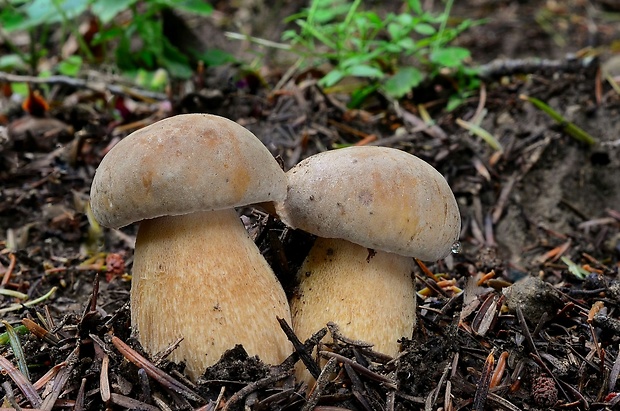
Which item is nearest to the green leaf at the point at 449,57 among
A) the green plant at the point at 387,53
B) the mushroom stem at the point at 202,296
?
the green plant at the point at 387,53

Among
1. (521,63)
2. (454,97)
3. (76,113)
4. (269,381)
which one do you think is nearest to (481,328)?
(269,381)

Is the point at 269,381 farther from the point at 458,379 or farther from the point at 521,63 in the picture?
the point at 521,63

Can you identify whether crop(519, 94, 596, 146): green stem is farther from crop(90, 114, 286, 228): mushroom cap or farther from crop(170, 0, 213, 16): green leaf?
crop(170, 0, 213, 16): green leaf

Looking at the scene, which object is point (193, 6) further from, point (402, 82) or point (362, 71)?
point (402, 82)

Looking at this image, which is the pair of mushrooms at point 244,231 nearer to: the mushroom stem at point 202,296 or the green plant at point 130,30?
the mushroom stem at point 202,296

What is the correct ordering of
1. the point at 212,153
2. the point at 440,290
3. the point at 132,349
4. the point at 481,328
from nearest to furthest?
the point at 212,153, the point at 132,349, the point at 481,328, the point at 440,290

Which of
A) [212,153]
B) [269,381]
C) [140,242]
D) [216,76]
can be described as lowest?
[216,76]

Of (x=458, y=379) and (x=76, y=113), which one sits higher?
(x=458, y=379)

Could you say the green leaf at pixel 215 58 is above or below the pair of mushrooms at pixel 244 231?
below
